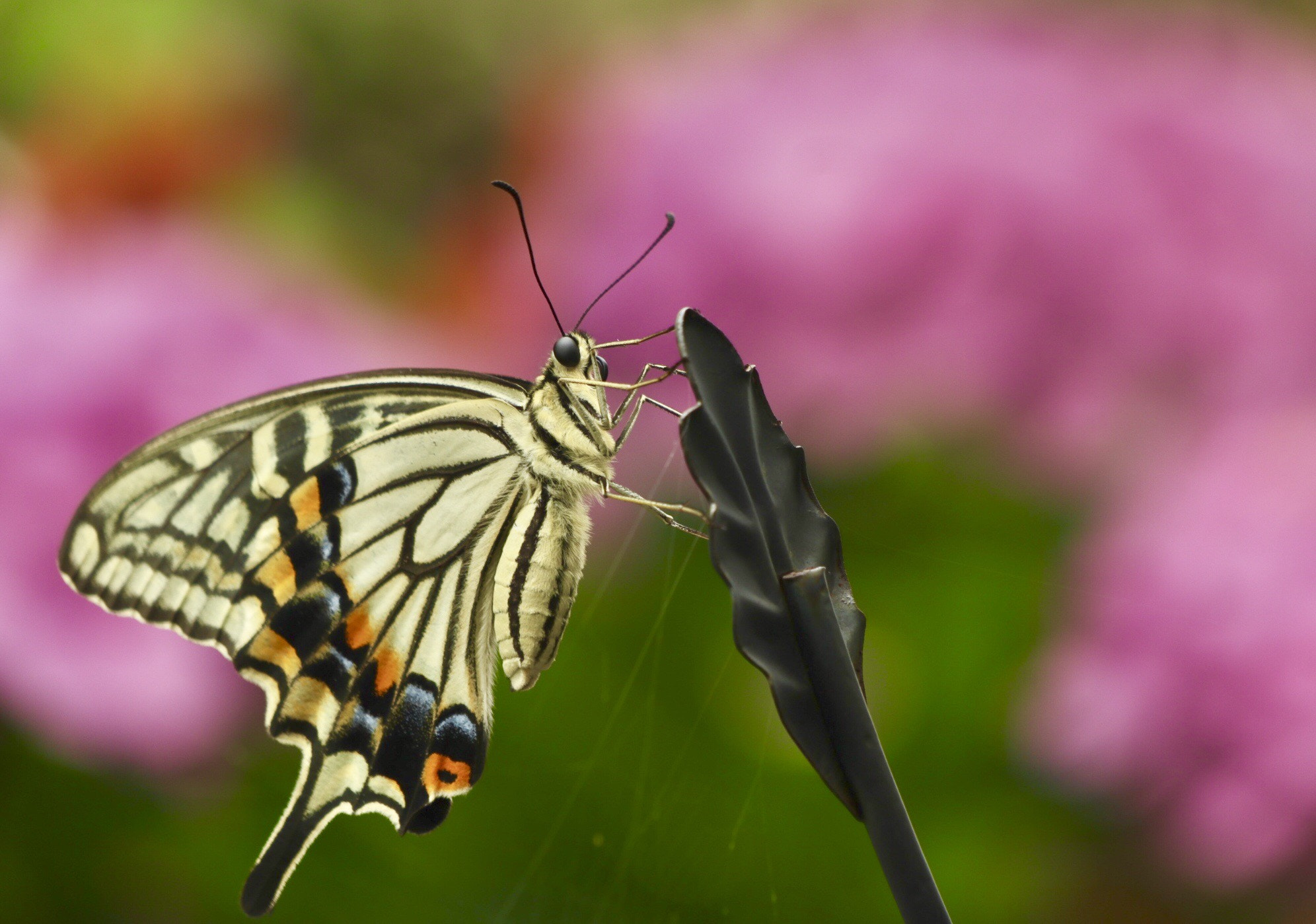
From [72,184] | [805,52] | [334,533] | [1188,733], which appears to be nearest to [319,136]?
[72,184]

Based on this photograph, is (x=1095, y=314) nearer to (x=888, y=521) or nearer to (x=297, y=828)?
(x=888, y=521)

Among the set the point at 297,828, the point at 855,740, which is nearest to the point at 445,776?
the point at 297,828

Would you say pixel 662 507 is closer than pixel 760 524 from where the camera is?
No

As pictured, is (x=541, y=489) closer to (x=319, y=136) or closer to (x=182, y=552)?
(x=182, y=552)

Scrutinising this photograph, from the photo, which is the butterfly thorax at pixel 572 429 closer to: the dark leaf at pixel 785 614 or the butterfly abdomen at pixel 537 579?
the butterfly abdomen at pixel 537 579

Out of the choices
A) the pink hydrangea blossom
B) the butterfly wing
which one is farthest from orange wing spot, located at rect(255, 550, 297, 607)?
the pink hydrangea blossom

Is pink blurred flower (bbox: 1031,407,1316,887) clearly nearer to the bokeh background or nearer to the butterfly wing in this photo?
the bokeh background
